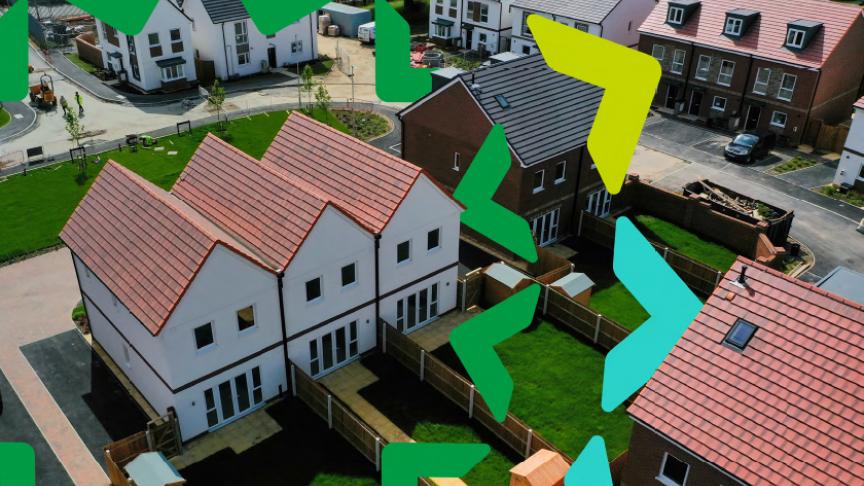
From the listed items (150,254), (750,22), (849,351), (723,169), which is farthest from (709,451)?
(750,22)

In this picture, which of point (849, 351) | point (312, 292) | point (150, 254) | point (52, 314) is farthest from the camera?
point (52, 314)

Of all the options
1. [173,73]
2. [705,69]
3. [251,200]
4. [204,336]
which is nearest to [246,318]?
[204,336]

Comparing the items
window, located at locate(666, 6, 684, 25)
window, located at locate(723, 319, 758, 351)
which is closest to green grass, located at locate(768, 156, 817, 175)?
window, located at locate(666, 6, 684, 25)

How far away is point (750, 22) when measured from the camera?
51.0 meters

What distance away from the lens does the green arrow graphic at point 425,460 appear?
23.0 m

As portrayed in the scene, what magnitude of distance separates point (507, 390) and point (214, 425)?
10274mm

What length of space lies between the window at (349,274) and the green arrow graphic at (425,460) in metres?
6.18

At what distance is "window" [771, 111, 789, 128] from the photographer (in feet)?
164

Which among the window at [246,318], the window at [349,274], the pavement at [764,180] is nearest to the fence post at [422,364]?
the window at [349,274]

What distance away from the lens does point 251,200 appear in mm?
26703

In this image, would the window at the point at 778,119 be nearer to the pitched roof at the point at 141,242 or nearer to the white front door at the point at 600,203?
the white front door at the point at 600,203

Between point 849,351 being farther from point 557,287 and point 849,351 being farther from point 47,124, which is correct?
point 47,124

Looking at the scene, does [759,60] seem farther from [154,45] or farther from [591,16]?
[154,45]

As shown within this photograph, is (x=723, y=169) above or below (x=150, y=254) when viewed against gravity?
below
